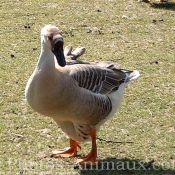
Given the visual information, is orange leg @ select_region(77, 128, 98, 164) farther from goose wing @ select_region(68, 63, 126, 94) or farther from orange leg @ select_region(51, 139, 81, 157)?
goose wing @ select_region(68, 63, 126, 94)

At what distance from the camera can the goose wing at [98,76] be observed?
4500mm

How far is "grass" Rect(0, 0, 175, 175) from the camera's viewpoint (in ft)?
15.4

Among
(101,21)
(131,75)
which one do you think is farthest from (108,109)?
(101,21)

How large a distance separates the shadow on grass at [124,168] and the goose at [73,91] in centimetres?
9

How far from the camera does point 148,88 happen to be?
6.20 m

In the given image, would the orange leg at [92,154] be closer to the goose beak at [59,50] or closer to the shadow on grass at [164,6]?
the goose beak at [59,50]

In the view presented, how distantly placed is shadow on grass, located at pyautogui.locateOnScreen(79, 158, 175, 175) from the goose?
0.09 meters

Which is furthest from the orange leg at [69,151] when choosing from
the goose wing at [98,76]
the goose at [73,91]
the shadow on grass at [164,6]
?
the shadow on grass at [164,6]

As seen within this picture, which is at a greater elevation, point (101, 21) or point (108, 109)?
point (108, 109)

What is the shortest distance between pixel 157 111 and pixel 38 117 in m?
1.40

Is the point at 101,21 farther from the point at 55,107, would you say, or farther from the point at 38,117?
the point at 55,107

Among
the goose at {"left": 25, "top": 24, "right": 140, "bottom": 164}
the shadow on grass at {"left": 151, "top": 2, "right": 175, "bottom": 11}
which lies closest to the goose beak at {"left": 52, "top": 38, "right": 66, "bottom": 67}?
the goose at {"left": 25, "top": 24, "right": 140, "bottom": 164}

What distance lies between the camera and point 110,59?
704 centimetres

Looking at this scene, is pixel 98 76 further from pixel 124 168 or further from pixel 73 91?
pixel 124 168
